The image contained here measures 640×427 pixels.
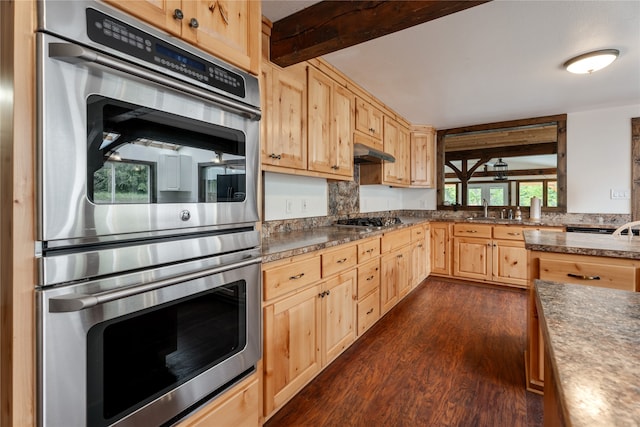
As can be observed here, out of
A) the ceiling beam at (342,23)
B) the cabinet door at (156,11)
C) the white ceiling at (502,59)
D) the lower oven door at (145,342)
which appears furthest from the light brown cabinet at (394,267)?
the cabinet door at (156,11)

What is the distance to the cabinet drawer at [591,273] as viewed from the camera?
1.51 meters

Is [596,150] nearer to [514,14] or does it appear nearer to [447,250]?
[447,250]

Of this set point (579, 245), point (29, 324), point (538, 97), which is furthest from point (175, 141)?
point (538, 97)

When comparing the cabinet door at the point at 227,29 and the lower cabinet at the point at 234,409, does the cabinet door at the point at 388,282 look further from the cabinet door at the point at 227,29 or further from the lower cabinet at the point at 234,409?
the cabinet door at the point at 227,29

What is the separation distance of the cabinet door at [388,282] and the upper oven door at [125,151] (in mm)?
1996

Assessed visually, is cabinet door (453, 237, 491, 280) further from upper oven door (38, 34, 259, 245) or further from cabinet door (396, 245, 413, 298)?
upper oven door (38, 34, 259, 245)

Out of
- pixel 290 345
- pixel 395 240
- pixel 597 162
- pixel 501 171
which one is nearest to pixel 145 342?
pixel 290 345

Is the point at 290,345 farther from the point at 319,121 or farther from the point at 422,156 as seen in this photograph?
the point at 422,156

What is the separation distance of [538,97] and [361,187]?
219cm

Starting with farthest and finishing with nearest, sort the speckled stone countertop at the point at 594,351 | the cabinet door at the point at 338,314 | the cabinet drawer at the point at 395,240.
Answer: the cabinet drawer at the point at 395,240 < the cabinet door at the point at 338,314 < the speckled stone countertop at the point at 594,351

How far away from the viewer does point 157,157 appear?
0.92m

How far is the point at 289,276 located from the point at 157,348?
0.77 metres

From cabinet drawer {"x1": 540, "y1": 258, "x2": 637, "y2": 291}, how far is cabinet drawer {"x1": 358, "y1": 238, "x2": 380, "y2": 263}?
1155 millimetres

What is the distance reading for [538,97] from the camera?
333 cm
